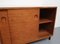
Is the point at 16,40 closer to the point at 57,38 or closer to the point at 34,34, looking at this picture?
the point at 34,34

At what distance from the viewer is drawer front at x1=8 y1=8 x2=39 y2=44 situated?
1473 mm

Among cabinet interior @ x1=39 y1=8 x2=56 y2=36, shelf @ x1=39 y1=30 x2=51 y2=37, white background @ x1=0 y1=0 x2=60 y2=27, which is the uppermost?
white background @ x1=0 y1=0 x2=60 y2=27

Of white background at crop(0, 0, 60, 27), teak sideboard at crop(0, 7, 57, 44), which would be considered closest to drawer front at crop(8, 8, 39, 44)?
teak sideboard at crop(0, 7, 57, 44)

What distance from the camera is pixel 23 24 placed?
5.16ft

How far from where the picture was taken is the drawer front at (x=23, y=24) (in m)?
1.47

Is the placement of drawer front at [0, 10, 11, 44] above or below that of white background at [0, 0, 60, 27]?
below

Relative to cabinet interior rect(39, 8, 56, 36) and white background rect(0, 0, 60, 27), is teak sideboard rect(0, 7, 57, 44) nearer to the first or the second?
cabinet interior rect(39, 8, 56, 36)

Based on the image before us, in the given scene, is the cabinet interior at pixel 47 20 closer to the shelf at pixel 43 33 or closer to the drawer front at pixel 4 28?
the shelf at pixel 43 33

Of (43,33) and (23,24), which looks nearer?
(23,24)
